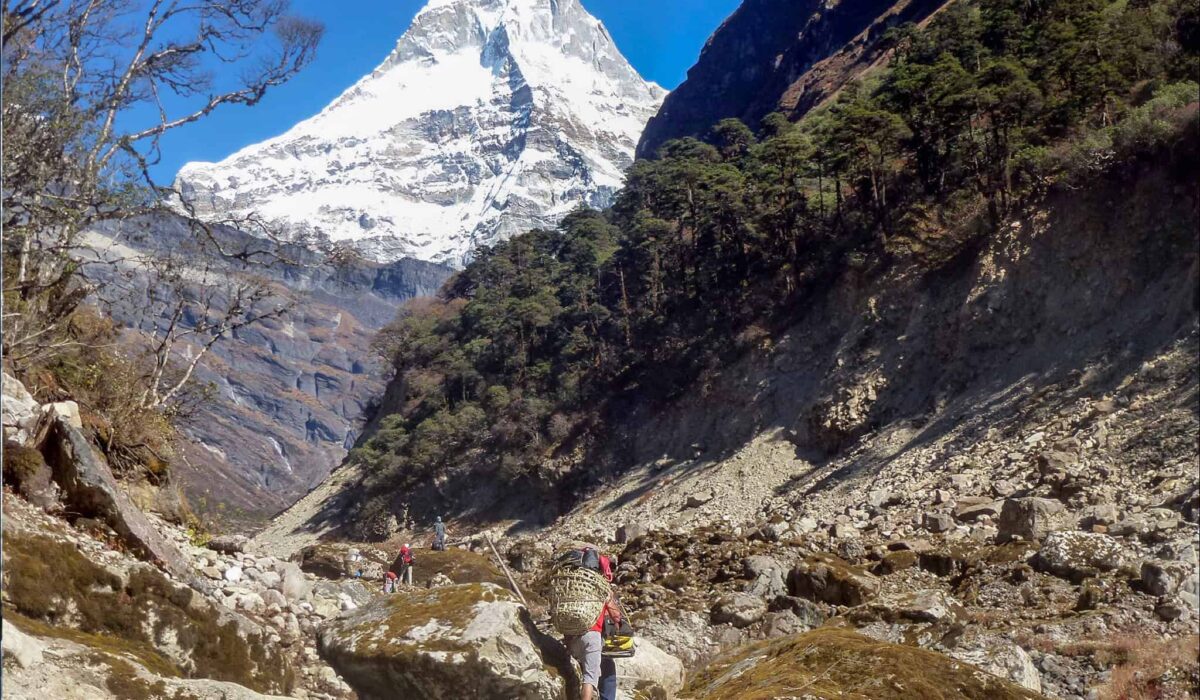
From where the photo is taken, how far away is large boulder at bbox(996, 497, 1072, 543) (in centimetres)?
1340

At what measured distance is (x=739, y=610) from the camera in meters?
11.4

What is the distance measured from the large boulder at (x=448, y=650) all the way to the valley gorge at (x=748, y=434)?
2cm

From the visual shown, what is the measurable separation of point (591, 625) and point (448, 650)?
82 centimetres


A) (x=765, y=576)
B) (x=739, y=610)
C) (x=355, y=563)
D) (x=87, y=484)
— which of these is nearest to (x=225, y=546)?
(x=87, y=484)

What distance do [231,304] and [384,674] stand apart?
5145mm

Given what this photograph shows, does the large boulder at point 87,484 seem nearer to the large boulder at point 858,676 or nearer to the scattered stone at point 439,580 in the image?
the large boulder at point 858,676

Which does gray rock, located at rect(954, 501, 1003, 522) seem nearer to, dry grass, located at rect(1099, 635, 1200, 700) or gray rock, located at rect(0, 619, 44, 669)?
dry grass, located at rect(1099, 635, 1200, 700)

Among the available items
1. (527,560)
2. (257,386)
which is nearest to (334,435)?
(257,386)

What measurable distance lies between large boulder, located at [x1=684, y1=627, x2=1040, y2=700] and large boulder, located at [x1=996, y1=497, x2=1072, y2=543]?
8.19 m

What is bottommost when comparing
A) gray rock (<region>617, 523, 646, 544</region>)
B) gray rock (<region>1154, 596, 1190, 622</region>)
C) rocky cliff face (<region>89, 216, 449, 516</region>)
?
gray rock (<region>1154, 596, 1190, 622</region>)


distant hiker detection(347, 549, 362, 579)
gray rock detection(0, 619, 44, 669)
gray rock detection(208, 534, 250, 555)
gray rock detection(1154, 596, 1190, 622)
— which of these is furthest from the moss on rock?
distant hiker detection(347, 549, 362, 579)

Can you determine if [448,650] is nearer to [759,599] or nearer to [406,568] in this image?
[759,599]

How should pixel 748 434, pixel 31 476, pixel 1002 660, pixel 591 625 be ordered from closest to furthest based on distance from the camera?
pixel 591 625
pixel 31 476
pixel 1002 660
pixel 748 434

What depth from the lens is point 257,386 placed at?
187750mm
